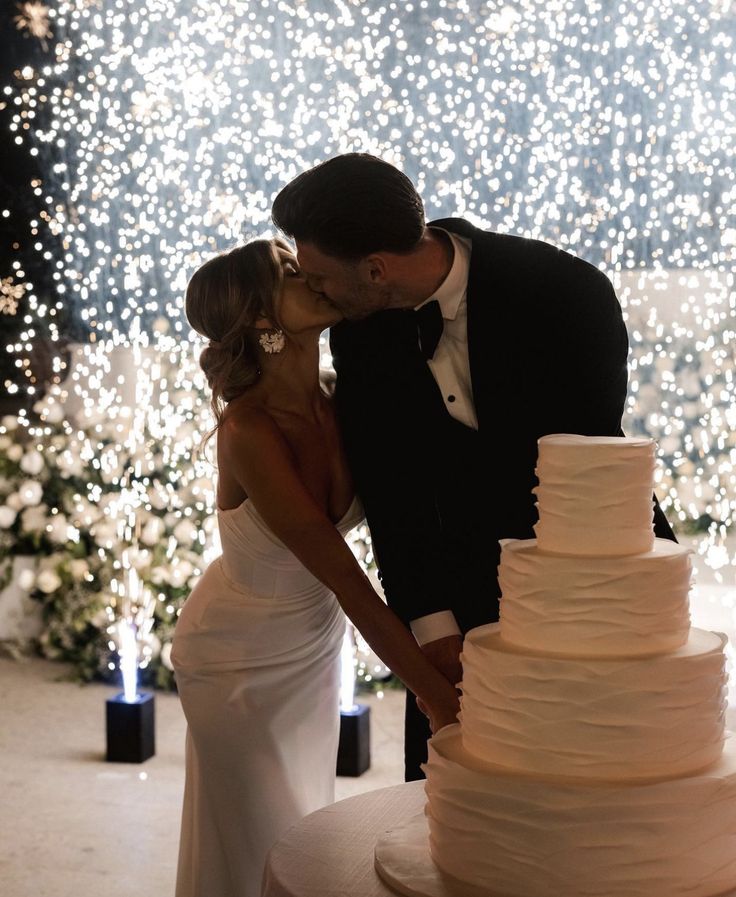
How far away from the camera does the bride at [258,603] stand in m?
2.33

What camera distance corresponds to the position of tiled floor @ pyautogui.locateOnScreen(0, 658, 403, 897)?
3.41 metres

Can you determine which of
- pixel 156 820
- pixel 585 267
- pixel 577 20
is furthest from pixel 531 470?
pixel 577 20

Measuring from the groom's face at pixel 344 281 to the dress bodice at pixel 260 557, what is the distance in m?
0.46

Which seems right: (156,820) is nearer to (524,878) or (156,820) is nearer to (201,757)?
(201,757)

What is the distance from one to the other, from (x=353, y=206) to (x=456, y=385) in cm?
42

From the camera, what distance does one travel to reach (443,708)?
2035mm

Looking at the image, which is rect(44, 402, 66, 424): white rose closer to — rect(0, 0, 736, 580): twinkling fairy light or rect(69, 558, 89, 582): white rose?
rect(69, 558, 89, 582): white rose

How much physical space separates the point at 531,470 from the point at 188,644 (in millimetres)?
810

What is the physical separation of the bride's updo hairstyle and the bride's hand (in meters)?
0.73

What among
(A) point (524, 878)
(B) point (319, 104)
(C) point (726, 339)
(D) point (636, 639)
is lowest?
(A) point (524, 878)

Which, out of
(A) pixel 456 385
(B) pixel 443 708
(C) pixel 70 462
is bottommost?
(B) pixel 443 708

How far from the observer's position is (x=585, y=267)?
2.33m

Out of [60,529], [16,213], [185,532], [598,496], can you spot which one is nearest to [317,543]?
[598,496]

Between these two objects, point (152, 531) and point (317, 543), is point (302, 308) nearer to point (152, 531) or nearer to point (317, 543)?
point (317, 543)
